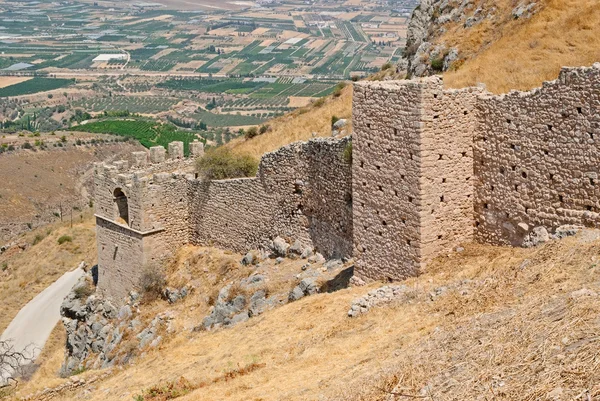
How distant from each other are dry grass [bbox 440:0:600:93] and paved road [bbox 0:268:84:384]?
15854 millimetres

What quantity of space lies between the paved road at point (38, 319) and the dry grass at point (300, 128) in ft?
29.2

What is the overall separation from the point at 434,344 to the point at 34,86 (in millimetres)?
151103

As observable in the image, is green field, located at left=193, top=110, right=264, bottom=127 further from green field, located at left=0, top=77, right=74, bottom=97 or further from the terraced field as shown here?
green field, located at left=0, top=77, right=74, bottom=97

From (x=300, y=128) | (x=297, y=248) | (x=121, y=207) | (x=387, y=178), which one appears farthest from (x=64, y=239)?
(x=387, y=178)

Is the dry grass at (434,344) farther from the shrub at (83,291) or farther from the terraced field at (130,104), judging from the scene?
the terraced field at (130,104)

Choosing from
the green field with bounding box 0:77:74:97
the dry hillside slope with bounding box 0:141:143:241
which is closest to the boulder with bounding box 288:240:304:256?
the dry hillside slope with bounding box 0:141:143:241

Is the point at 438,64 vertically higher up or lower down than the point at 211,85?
higher up

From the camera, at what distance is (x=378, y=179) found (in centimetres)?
1368

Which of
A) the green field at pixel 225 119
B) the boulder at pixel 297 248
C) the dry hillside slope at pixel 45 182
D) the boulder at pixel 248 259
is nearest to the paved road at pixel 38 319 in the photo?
the boulder at pixel 248 259

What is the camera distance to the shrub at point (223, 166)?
70.7 feet

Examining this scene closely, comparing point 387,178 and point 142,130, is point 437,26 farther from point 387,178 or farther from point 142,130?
point 142,130

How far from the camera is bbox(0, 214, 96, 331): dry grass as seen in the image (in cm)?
3101

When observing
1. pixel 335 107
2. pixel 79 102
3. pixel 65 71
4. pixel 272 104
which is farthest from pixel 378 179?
pixel 65 71

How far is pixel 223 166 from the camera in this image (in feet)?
71.3
